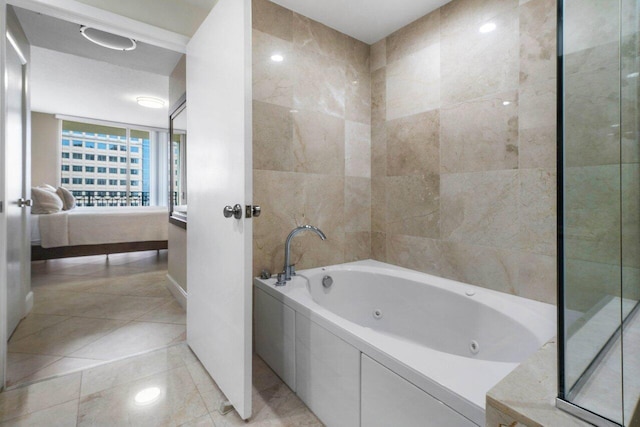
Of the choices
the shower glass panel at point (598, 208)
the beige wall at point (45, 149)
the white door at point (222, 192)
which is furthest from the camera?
the beige wall at point (45, 149)

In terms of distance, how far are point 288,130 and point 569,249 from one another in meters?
1.70

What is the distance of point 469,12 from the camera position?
178 centimetres

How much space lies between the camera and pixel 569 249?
59 cm

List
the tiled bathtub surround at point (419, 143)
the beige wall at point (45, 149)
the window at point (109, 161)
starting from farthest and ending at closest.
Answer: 1. the window at point (109, 161)
2. the beige wall at point (45, 149)
3. the tiled bathtub surround at point (419, 143)

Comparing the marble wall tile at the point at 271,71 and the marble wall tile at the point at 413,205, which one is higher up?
the marble wall tile at the point at 271,71

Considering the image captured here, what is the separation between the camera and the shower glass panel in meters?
0.59

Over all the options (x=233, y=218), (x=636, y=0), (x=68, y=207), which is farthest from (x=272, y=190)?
(x=68, y=207)

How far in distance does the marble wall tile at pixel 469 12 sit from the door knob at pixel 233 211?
1.70 metres

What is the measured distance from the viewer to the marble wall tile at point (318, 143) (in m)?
2.06

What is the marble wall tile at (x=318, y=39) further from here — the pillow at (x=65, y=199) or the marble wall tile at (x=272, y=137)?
the pillow at (x=65, y=199)

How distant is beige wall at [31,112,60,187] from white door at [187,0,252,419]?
5641 millimetres

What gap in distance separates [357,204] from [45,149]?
6.31m

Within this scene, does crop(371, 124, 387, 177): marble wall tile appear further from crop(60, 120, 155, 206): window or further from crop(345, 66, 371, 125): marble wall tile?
crop(60, 120, 155, 206): window

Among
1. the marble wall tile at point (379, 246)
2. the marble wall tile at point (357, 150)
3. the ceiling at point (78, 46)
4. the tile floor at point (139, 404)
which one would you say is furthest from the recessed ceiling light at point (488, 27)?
the ceiling at point (78, 46)
